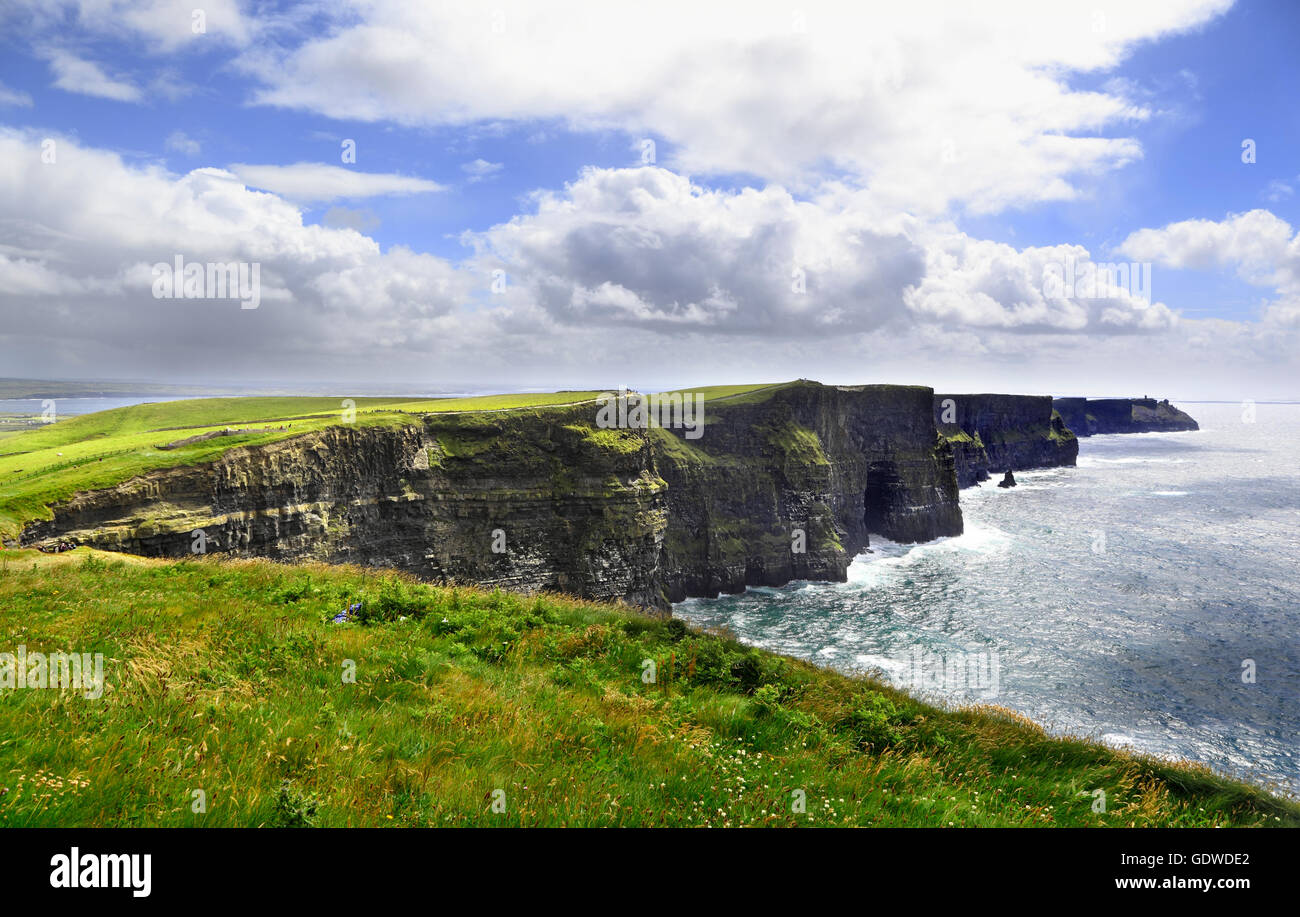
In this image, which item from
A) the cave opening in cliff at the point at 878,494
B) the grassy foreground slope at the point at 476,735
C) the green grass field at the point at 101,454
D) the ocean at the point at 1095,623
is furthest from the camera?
the cave opening in cliff at the point at 878,494

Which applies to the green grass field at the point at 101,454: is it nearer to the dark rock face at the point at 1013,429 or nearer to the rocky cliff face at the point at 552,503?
the rocky cliff face at the point at 552,503

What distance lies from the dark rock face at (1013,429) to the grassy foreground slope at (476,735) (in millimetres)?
163815

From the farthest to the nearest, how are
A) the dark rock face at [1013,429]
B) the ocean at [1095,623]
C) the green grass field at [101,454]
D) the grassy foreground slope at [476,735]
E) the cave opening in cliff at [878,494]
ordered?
the dark rock face at [1013,429] < the cave opening in cliff at [878,494] < the ocean at [1095,623] < the green grass field at [101,454] < the grassy foreground slope at [476,735]

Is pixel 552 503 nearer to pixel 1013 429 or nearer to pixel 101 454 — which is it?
pixel 101 454

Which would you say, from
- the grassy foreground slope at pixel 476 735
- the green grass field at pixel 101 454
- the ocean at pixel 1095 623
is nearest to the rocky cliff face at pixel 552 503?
the green grass field at pixel 101 454

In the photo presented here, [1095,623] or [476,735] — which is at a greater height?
[476,735]

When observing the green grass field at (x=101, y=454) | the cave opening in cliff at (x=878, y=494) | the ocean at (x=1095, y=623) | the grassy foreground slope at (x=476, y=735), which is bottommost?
the ocean at (x=1095, y=623)

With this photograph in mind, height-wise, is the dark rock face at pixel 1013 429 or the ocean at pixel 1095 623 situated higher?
the dark rock face at pixel 1013 429

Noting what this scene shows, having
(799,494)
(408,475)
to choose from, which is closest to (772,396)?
(799,494)

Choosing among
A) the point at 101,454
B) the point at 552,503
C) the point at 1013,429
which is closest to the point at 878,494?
the point at 552,503

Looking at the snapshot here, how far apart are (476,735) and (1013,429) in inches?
8237

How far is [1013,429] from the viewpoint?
181000mm

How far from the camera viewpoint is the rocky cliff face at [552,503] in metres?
36.8

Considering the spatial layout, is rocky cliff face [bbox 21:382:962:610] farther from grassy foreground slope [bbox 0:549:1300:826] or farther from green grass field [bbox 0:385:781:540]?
grassy foreground slope [bbox 0:549:1300:826]
